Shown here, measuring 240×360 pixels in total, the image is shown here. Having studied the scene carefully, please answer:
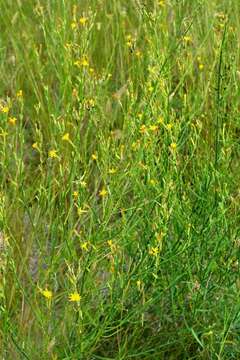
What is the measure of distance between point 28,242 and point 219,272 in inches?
27.0

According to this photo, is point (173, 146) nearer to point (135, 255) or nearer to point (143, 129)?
point (143, 129)

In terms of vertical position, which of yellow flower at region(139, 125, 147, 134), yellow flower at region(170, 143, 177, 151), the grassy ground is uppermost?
yellow flower at region(170, 143, 177, 151)

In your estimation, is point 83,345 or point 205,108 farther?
point 205,108

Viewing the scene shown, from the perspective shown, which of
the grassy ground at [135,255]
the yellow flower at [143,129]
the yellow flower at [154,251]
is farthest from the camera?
the yellow flower at [143,129]

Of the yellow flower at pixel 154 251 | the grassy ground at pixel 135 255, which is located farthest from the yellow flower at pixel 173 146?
the yellow flower at pixel 154 251

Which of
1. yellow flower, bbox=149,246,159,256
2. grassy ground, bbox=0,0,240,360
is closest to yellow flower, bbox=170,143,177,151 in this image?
grassy ground, bbox=0,0,240,360

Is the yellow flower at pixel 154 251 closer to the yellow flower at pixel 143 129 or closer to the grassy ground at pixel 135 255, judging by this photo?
the grassy ground at pixel 135 255

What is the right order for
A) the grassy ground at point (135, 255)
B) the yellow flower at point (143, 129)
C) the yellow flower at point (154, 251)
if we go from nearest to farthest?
the yellow flower at point (154, 251) → the grassy ground at point (135, 255) → the yellow flower at point (143, 129)

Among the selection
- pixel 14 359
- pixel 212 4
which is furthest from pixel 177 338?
pixel 212 4

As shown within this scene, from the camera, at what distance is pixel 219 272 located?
8.02 feet

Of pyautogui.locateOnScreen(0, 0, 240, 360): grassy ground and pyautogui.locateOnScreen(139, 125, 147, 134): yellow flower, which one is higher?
pyautogui.locateOnScreen(139, 125, 147, 134): yellow flower

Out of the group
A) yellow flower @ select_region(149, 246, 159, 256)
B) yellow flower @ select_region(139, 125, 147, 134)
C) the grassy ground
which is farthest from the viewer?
yellow flower @ select_region(139, 125, 147, 134)

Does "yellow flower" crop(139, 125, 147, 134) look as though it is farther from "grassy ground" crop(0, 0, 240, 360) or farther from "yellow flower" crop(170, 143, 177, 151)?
"yellow flower" crop(170, 143, 177, 151)

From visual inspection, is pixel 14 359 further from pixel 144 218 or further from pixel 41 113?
pixel 41 113
